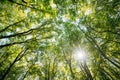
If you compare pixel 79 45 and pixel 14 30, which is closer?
pixel 14 30

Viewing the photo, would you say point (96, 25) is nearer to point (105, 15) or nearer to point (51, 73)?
point (105, 15)

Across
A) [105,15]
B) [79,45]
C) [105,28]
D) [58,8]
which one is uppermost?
[58,8]

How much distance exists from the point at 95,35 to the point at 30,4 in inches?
395

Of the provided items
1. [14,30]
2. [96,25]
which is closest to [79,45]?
[96,25]

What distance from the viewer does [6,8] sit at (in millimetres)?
15203

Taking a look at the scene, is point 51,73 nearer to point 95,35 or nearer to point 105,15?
point 95,35

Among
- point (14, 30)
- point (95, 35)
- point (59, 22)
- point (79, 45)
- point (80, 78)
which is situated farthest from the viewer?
point (80, 78)

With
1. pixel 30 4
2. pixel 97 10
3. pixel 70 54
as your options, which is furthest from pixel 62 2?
pixel 70 54

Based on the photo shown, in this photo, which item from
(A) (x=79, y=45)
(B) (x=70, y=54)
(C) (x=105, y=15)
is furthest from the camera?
(B) (x=70, y=54)

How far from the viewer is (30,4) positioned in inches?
333

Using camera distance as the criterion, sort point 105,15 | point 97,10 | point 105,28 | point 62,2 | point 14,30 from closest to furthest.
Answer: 1. point 62,2
2. point 105,15
3. point 97,10
4. point 105,28
5. point 14,30

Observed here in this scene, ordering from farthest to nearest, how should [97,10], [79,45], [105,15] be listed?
[79,45], [97,10], [105,15]

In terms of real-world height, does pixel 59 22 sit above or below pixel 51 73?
above

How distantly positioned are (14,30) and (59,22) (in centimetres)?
551
